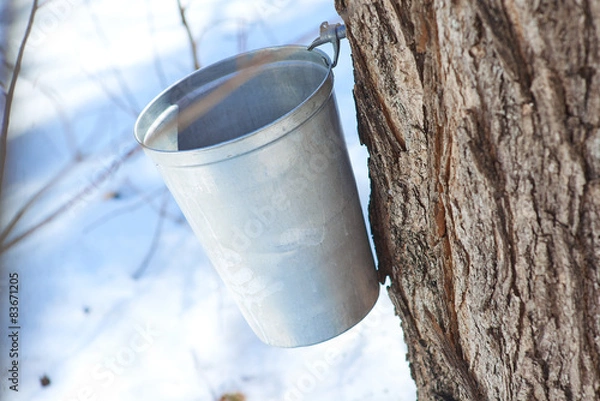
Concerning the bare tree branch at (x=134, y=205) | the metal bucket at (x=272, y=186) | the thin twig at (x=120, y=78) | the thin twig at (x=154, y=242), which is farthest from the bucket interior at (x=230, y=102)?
the thin twig at (x=120, y=78)

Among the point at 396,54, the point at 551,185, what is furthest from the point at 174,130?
the point at 551,185

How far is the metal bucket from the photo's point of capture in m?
1.07

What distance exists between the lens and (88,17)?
3238 mm

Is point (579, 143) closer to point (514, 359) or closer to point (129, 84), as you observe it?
point (514, 359)

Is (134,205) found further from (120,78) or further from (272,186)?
(272,186)

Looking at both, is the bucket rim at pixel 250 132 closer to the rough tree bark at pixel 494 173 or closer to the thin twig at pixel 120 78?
the rough tree bark at pixel 494 173

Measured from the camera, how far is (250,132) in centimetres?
115

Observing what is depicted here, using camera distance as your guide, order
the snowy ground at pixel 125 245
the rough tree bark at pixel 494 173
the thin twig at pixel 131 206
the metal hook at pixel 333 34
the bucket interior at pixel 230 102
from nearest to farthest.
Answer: the rough tree bark at pixel 494 173 → the metal hook at pixel 333 34 → the bucket interior at pixel 230 102 → the snowy ground at pixel 125 245 → the thin twig at pixel 131 206

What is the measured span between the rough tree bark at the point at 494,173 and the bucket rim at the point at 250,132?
101 millimetres

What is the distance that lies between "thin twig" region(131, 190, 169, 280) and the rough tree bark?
1.57m

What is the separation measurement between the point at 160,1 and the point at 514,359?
121 inches

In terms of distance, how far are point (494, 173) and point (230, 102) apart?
0.81m

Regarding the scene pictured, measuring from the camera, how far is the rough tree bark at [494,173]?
703mm

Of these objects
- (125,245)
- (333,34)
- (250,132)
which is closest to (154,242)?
(125,245)
